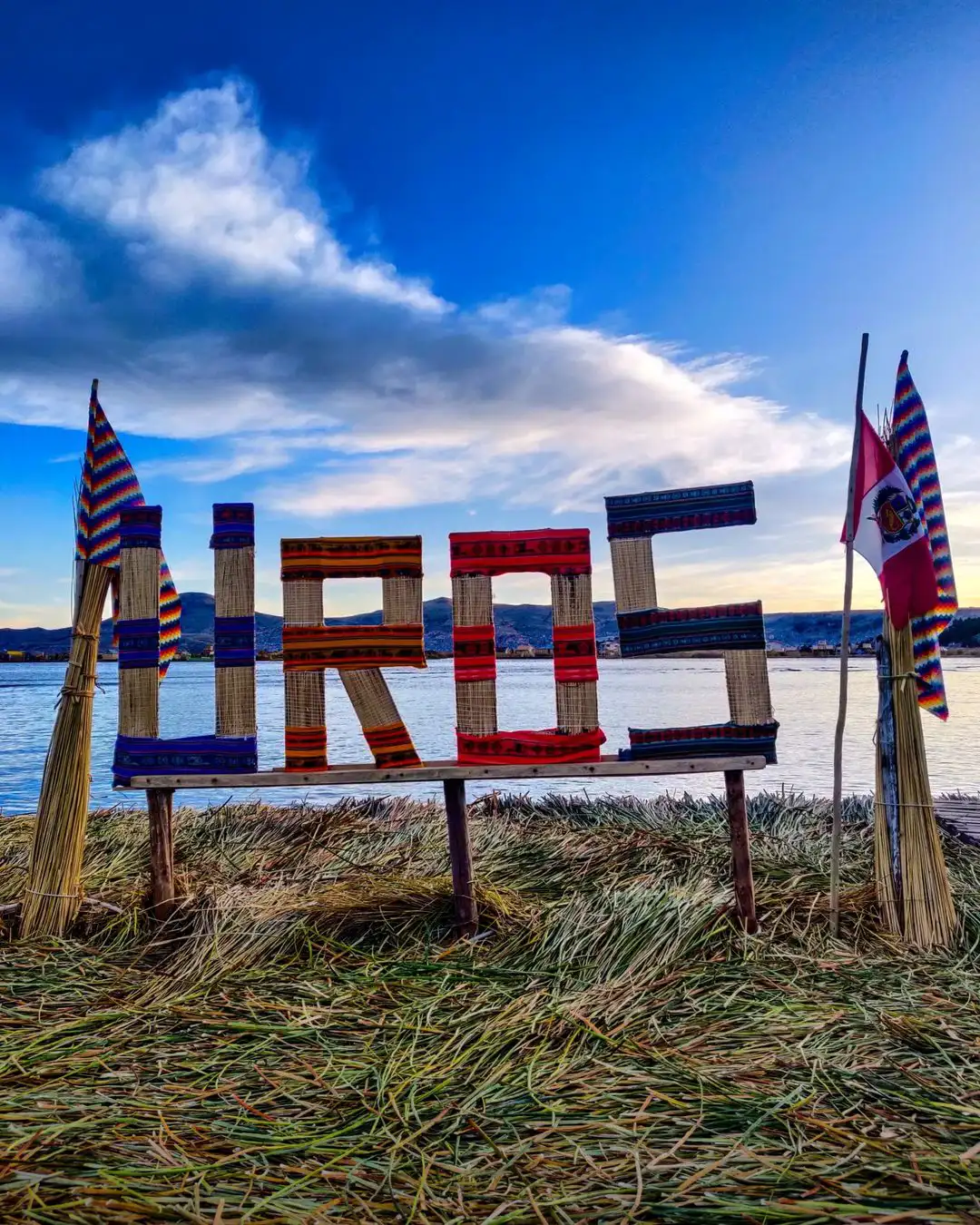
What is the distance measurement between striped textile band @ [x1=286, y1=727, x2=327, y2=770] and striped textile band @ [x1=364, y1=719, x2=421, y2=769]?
299mm

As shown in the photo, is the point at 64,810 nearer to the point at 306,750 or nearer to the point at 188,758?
the point at 188,758

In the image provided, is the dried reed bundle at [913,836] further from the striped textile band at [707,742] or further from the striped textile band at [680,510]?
the striped textile band at [680,510]

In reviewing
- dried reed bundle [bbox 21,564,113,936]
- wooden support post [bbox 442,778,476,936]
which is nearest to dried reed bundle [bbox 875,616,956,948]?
wooden support post [bbox 442,778,476,936]

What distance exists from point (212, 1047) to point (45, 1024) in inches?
35.2

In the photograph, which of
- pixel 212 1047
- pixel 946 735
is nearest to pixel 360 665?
pixel 212 1047

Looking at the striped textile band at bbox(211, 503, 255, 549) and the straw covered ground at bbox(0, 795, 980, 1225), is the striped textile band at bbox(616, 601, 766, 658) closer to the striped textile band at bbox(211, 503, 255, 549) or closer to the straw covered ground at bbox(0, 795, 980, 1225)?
the straw covered ground at bbox(0, 795, 980, 1225)

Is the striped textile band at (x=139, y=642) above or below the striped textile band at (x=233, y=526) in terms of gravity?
below

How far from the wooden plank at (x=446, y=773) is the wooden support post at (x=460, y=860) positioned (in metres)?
0.14

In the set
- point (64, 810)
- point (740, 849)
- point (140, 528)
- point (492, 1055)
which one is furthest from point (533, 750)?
point (64, 810)

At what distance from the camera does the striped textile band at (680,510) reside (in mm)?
5383

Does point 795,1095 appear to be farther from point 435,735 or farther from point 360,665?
point 435,735

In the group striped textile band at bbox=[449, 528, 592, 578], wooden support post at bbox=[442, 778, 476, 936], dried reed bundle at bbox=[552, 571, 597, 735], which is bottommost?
wooden support post at bbox=[442, 778, 476, 936]

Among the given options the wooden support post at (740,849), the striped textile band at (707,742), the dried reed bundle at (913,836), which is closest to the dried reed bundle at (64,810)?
the striped textile band at (707,742)

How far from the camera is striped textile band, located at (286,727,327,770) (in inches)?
211
